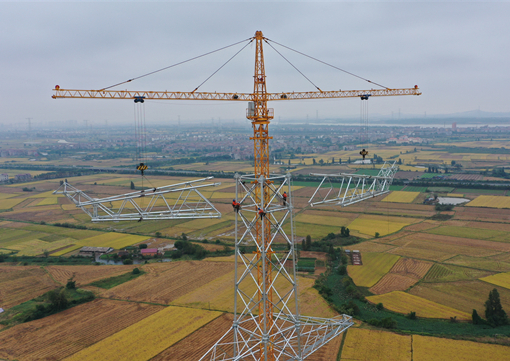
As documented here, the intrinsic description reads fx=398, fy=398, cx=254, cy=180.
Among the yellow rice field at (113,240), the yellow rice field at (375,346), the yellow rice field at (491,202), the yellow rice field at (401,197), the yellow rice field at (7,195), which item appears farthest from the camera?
the yellow rice field at (7,195)

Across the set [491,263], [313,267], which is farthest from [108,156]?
[491,263]

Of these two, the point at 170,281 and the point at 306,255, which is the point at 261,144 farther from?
the point at 306,255

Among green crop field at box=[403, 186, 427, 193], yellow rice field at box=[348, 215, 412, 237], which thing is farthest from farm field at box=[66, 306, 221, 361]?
green crop field at box=[403, 186, 427, 193]

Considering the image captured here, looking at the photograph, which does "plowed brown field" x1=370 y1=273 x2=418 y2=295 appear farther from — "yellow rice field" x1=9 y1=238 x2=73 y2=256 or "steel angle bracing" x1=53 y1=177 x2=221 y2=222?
"yellow rice field" x1=9 y1=238 x2=73 y2=256

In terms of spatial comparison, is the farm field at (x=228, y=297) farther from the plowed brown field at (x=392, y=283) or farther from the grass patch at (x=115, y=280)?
the grass patch at (x=115, y=280)

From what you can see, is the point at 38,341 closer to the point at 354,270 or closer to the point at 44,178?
the point at 354,270

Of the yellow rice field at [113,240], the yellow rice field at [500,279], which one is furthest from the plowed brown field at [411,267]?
the yellow rice field at [113,240]
